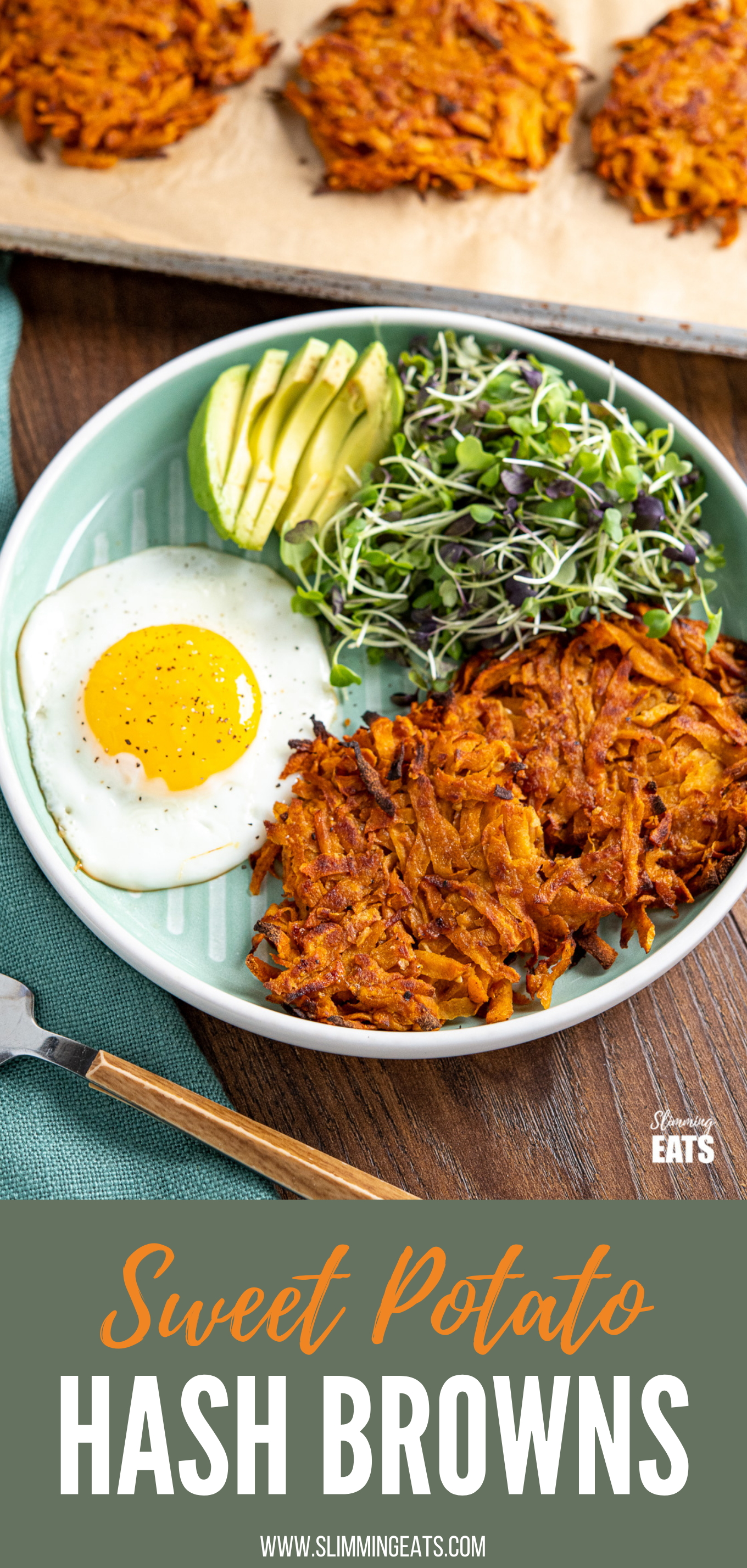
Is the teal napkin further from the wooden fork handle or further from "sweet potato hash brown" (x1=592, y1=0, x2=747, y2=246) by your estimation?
"sweet potato hash brown" (x1=592, y1=0, x2=747, y2=246)

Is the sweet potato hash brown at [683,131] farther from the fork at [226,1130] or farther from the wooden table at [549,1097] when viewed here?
the fork at [226,1130]

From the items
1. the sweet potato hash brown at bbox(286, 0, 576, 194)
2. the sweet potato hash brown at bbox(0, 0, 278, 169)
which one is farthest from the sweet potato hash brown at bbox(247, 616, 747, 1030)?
the sweet potato hash brown at bbox(0, 0, 278, 169)

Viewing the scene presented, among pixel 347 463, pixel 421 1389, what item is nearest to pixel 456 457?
pixel 347 463

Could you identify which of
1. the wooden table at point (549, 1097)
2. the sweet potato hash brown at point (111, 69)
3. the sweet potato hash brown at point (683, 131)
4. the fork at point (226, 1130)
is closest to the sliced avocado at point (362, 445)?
the sweet potato hash brown at point (683, 131)

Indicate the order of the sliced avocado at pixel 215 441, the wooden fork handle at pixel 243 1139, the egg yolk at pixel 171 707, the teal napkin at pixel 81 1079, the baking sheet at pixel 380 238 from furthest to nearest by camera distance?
the baking sheet at pixel 380 238, the sliced avocado at pixel 215 441, the egg yolk at pixel 171 707, the teal napkin at pixel 81 1079, the wooden fork handle at pixel 243 1139

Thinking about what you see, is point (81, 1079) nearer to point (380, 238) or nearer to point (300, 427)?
point (300, 427)
